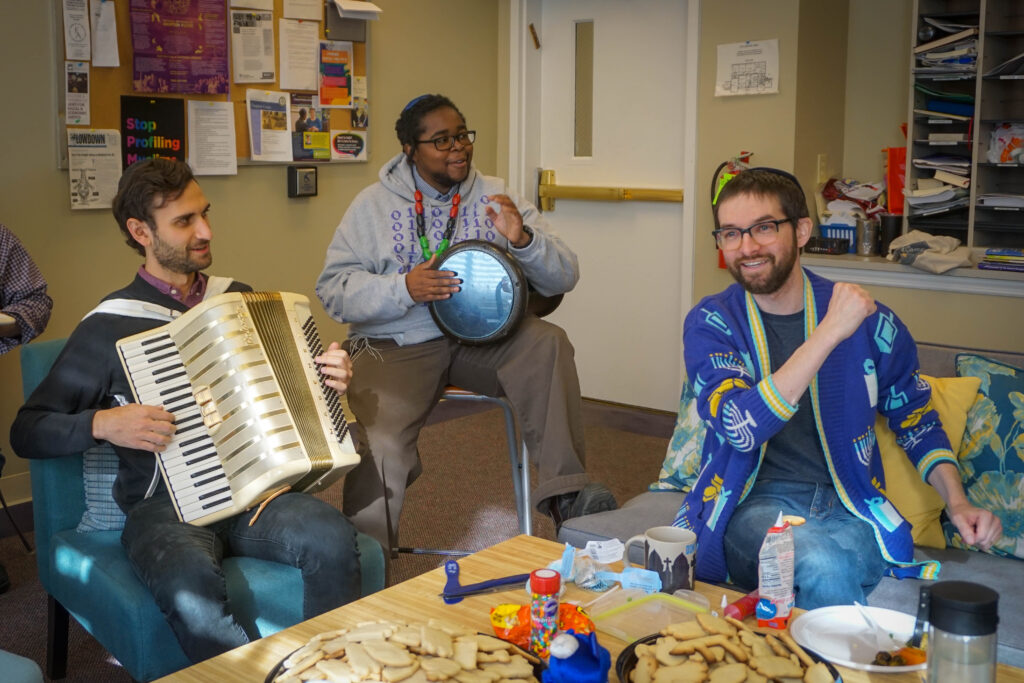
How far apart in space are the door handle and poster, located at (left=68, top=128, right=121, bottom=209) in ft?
6.56

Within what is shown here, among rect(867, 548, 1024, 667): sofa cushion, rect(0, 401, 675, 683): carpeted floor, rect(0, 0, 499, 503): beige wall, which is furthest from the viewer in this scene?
rect(0, 0, 499, 503): beige wall

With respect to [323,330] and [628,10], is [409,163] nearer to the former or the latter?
[323,330]

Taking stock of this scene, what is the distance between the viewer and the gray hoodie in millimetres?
2943

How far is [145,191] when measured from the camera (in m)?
2.33

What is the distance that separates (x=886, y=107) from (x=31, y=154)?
10.2ft

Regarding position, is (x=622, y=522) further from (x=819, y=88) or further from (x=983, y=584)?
(x=819, y=88)

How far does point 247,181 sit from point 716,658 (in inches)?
117

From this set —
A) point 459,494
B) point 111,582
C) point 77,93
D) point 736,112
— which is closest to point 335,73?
point 77,93

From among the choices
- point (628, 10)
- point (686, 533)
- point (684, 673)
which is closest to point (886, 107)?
point (628, 10)

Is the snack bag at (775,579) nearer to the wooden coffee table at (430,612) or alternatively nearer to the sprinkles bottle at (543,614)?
the wooden coffee table at (430,612)

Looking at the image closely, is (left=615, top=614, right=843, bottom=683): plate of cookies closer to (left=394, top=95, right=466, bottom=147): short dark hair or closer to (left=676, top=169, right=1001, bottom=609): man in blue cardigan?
(left=676, top=169, right=1001, bottom=609): man in blue cardigan

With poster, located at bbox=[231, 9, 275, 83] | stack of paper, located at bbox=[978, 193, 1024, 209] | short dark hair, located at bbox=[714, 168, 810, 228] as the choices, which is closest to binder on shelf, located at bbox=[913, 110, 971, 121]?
stack of paper, located at bbox=[978, 193, 1024, 209]

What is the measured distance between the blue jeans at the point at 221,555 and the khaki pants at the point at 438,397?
0.49 m

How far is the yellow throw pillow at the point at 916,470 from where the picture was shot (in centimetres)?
223
